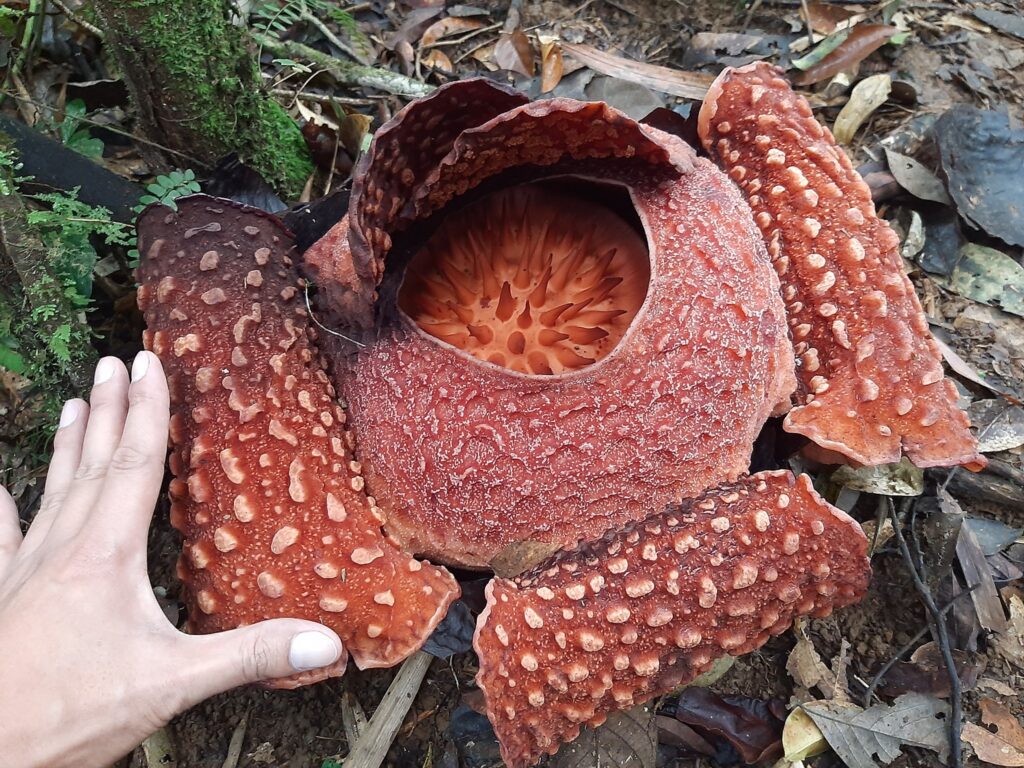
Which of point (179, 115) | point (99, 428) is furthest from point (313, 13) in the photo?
point (99, 428)

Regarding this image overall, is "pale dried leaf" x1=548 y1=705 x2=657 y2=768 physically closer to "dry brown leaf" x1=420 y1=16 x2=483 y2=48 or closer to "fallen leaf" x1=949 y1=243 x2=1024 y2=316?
"fallen leaf" x1=949 y1=243 x2=1024 y2=316

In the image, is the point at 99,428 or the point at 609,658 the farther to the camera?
the point at 99,428

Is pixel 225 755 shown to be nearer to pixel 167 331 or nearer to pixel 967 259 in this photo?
pixel 167 331

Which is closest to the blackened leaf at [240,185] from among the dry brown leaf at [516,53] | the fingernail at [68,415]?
the fingernail at [68,415]

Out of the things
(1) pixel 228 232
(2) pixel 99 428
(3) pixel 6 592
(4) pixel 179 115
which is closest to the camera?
(3) pixel 6 592

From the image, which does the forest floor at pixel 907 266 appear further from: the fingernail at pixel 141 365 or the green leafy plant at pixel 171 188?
the fingernail at pixel 141 365

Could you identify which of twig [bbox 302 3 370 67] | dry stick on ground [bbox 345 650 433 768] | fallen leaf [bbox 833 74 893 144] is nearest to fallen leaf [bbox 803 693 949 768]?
dry stick on ground [bbox 345 650 433 768]
